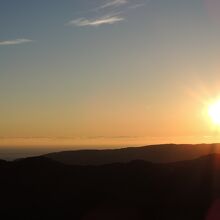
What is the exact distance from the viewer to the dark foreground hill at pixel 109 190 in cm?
2955

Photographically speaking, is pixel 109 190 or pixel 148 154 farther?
pixel 148 154

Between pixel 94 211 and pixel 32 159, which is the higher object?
pixel 32 159

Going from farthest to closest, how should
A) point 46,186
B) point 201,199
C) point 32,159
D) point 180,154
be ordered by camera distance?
point 180,154
point 32,159
point 46,186
point 201,199

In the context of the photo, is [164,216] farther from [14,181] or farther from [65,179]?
[14,181]

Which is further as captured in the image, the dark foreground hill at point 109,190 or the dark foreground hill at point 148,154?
the dark foreground hill at point 148,154

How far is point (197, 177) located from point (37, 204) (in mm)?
9504

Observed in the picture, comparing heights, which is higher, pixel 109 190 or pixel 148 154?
pixel 148 154

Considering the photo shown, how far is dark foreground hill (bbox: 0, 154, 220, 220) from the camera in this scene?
2955 cm

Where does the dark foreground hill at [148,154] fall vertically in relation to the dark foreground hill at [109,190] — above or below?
above

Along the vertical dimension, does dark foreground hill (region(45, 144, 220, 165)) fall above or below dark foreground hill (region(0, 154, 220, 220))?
above

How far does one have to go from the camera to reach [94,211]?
1179 inches

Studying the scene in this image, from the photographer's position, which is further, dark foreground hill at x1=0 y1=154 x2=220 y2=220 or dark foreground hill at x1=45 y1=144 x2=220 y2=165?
dark foreground hill at x1=45 y1=144 x2=220 y2=165

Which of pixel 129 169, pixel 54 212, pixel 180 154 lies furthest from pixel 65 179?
pixel 180 154

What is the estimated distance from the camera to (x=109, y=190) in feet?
111
